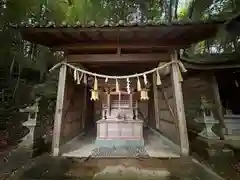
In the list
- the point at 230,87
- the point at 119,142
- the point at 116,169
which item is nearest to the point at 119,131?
the point at 119,142

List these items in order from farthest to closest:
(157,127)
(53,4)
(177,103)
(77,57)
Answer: (53,4), (157,127), (77,57), (177,103)

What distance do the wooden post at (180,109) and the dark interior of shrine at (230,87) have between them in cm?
420

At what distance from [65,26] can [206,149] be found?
17.3 feet

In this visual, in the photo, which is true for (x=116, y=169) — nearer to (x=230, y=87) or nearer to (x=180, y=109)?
(x=180, y=109)

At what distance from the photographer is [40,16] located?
32.2 feet

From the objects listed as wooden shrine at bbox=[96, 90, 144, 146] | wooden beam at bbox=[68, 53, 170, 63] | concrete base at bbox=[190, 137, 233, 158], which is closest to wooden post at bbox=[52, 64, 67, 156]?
wooden beam at bbox=[68, 53, 170, 63]

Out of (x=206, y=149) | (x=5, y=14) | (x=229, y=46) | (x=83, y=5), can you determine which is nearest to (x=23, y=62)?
(x=5, y=14)

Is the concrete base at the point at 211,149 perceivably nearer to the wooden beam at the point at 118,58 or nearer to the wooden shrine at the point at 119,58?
the wooden shrine at the point at 119,58

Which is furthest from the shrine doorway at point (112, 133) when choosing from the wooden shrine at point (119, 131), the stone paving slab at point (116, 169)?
the stone paving slab at point (116, 169)

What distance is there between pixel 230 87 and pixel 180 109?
6.17m

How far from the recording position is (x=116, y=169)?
10.7ft

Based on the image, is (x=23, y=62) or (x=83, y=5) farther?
(x=83, y=5)

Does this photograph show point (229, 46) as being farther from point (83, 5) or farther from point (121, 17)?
point (83, 5)

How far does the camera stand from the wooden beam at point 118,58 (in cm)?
472
